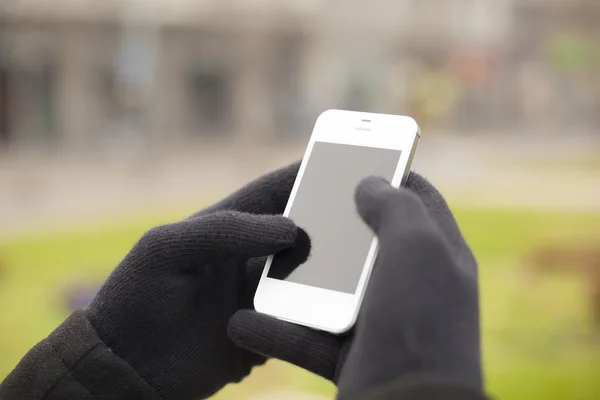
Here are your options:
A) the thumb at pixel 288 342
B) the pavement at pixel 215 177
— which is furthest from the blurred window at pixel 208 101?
the thumb at pixel 288 342

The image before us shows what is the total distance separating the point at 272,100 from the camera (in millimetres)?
9398

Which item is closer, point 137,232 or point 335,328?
point 335,328

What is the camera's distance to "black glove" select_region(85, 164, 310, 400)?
86 cm

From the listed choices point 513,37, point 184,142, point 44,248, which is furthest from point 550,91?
point 44,248

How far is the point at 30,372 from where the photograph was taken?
2.74 feet

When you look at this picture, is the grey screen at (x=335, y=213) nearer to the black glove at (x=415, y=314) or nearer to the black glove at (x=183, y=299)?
the black glove at (x=183, y=299)

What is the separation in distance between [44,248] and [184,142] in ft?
15.2

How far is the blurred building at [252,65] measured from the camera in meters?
8.48

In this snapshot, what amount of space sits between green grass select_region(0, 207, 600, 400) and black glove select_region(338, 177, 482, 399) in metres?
2.12

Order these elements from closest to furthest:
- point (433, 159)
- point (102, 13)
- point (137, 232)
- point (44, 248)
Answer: point (44, 248) → point (137, 232) → point (433, 159) → point (102, 13)

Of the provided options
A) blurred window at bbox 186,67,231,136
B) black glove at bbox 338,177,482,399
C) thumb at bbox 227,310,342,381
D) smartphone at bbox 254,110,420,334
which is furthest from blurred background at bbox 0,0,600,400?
black glove at bbox 338,177,482,399

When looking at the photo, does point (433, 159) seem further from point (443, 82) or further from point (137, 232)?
point (137, 232)

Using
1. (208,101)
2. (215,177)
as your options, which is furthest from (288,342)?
(208,101)

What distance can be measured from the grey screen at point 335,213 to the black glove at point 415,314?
0.62 ft
